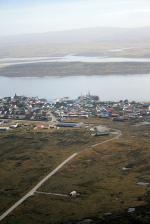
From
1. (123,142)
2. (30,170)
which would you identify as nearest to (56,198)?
(30,170)

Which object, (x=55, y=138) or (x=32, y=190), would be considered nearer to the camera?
(x=32, y=190)

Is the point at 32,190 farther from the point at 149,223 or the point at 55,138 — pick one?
the point at 55,138

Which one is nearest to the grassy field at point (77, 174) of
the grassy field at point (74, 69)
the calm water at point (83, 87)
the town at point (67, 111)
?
the town at point (67, 111)

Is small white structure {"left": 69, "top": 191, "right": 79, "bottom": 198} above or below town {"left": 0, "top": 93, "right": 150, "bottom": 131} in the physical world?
below

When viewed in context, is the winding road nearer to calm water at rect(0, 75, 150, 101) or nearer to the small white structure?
the small white structure

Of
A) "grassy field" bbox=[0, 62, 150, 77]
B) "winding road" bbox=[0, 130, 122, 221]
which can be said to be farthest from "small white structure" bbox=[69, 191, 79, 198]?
"grassy field" bbox=[0, 62, 150, 77]

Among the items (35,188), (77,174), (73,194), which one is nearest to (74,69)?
(77,174)
